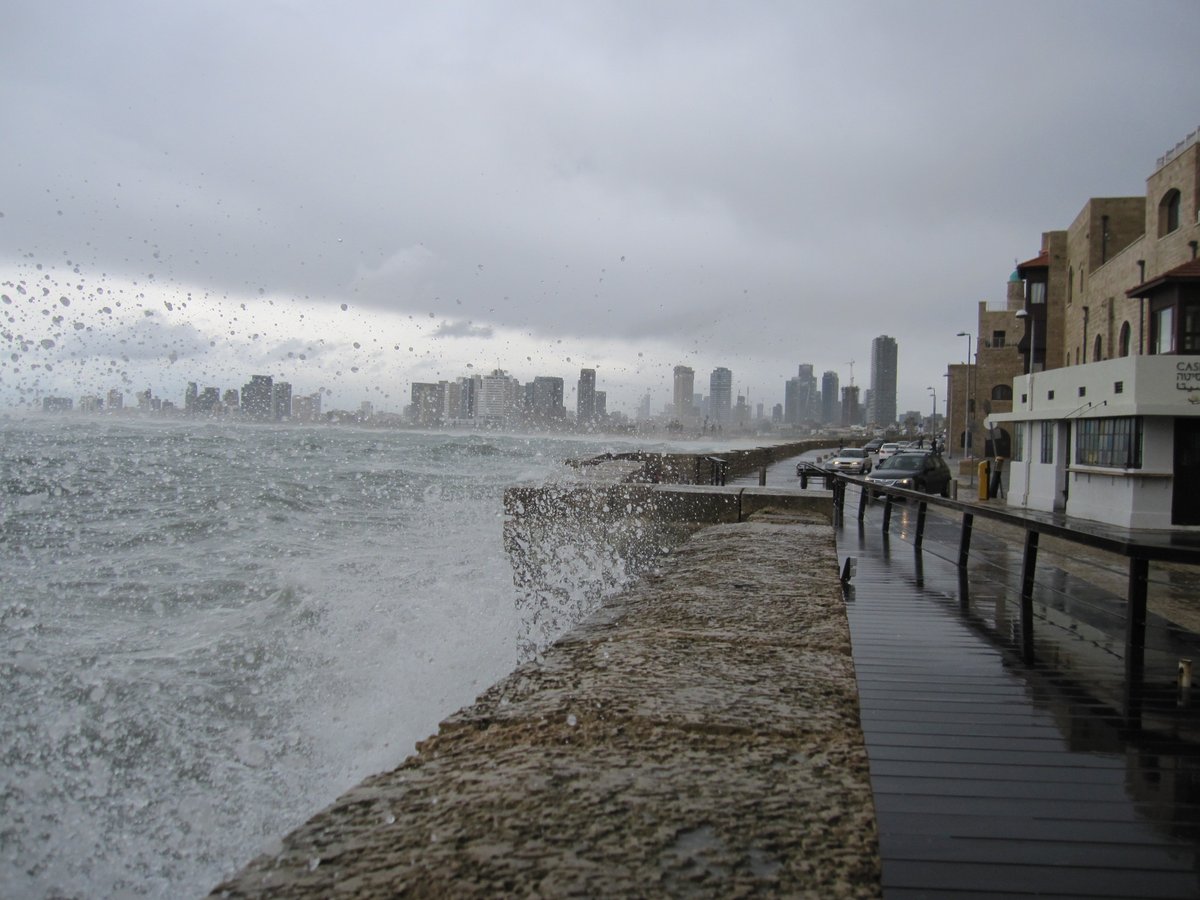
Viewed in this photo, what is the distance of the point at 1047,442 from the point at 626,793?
80.7 ft

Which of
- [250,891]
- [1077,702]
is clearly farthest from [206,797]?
[1077,702]

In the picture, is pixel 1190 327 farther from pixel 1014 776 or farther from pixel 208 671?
pixel 208 671

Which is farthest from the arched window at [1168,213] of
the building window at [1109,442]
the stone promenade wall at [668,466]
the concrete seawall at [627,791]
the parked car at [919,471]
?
the concrete seawall at [627,791]

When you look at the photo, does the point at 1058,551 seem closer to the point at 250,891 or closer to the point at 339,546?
the point at 339,546

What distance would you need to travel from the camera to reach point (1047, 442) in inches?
910

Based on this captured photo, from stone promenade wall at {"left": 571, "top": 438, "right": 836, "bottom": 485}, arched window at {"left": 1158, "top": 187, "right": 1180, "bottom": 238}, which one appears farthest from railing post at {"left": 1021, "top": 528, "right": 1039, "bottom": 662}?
arched window at {"left": 1158, "top": 187, "right": 1180, "bottom": 238}

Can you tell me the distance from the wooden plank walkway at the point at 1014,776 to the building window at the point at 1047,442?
19.3m

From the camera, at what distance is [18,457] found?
35.4m

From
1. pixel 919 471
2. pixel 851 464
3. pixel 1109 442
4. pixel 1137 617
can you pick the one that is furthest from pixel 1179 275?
pixel 1137 617

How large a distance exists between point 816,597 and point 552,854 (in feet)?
10.8

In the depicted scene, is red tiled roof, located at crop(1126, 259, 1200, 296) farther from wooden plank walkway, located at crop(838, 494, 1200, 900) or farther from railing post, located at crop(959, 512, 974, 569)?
wooden plank walkway, located at crop(838, 494, 1200, 900)

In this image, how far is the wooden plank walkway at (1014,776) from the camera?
89.9 inches

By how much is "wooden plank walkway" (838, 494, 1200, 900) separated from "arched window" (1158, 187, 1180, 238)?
84.7 ft

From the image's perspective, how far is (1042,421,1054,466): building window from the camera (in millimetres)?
22834
